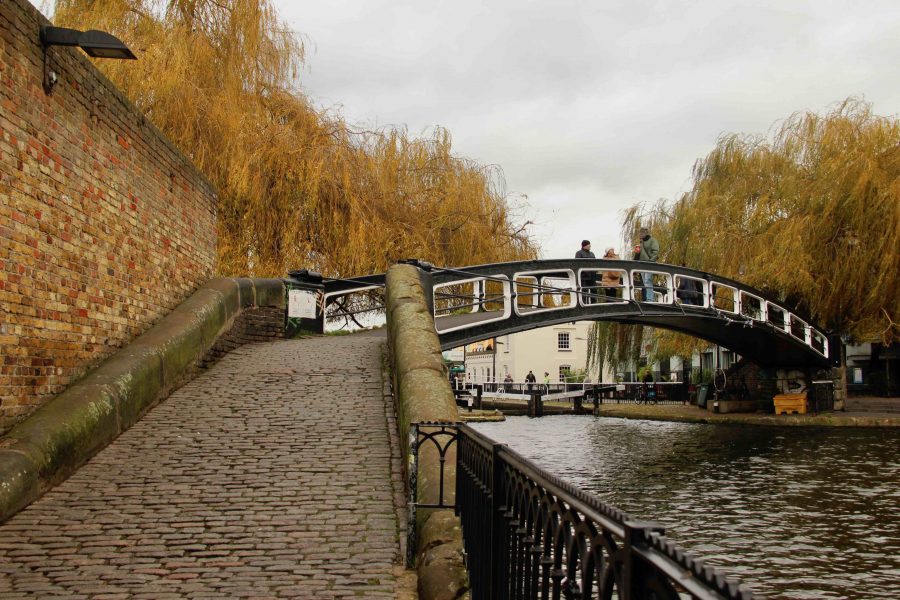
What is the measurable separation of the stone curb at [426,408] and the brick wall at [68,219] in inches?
112

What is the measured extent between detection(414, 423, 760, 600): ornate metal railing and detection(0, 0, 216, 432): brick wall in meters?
3.60

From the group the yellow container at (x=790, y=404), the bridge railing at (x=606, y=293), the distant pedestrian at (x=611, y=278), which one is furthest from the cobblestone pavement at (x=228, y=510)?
the yellow container at (x=790, y=404)

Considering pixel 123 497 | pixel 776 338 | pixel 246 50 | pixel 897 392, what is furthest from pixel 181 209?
pixel 897 392

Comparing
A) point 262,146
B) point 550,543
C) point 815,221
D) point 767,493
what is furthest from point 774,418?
point 550,543

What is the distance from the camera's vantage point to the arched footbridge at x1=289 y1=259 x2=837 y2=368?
15016mm

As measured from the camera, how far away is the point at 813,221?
20.3m

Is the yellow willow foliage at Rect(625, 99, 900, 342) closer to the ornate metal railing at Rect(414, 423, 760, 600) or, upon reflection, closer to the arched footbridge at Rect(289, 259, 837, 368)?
the arched footbridge at Rect(289, 259, 837, 368)

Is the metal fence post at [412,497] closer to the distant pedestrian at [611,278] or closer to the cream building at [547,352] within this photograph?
the distant pedestrian at [611,278]

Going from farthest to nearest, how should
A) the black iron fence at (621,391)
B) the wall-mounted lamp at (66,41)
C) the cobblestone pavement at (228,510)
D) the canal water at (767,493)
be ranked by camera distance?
the black iron fence at (621,391) < the canal water at (767,493) < the wall-mounted lamp at (66,41) < the cobblestone pavement at (228,510)

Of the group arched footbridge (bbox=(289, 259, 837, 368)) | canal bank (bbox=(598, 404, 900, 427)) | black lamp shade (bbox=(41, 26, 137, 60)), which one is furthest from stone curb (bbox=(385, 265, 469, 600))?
canal bank (bbox=(598, 404, 900, 427))

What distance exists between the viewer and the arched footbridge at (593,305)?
49.3 ft

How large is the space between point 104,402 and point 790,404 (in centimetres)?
2123

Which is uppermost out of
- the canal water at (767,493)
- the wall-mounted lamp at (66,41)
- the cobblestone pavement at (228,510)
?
the wall-mounted lamp at (66,41)

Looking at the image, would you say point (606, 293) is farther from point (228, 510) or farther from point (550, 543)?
point (550, 543)
